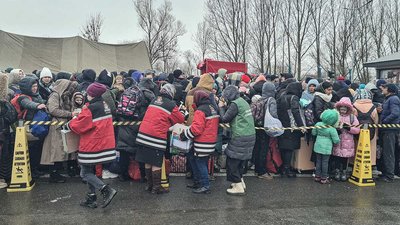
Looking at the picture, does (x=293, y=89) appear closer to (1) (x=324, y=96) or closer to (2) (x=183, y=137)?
(1) (x=324, y=96)

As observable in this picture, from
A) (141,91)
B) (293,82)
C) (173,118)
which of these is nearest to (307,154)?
(293,82)

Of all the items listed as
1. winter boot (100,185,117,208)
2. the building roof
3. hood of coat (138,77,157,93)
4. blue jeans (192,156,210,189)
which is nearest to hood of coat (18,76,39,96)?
hood of coat (138,77,157,93)

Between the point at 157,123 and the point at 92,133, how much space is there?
1050 mm

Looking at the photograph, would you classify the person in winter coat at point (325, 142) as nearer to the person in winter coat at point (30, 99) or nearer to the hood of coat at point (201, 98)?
the hood of coat at point (201, 98)

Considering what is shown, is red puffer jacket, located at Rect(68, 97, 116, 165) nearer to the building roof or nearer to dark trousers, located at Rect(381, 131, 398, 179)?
dark trousers, located at Rect(381, 131, 398, 179)

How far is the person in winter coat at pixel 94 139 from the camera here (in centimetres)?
509

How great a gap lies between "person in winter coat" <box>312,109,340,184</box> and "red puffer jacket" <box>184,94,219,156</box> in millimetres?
2312

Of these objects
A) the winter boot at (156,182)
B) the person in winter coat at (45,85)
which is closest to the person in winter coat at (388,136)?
the winter boot at (156,182)

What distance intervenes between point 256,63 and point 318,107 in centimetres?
2483

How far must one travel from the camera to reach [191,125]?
569 cm

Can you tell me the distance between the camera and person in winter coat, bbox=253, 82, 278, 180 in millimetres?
6875

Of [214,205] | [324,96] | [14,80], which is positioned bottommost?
[214,205]

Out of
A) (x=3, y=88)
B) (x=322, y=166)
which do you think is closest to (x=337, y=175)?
(x=322, y=166)

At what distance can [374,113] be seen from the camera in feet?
23.6
